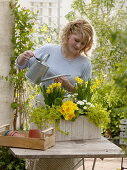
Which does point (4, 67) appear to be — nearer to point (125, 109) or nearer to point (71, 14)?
point (71, 14)

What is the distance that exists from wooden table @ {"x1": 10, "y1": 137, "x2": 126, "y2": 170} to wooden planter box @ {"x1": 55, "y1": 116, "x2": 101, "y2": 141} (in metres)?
0.07

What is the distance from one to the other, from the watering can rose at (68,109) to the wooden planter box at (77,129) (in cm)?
5

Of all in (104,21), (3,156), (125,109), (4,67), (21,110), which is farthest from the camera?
(104,21)

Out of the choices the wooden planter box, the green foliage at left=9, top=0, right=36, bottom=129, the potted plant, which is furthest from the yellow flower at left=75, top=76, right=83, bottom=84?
the green foliage at left=9, top=0, right=36, bottom=129

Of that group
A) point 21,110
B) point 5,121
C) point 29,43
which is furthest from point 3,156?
point 29,43

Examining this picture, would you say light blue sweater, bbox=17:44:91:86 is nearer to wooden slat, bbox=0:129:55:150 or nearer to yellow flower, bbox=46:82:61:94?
yellow flower, bbox=46:82:61:94

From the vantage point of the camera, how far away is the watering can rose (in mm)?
3077

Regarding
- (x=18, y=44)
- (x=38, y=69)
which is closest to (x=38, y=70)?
(x=38, y=69)

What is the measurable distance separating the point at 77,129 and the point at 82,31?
645mm

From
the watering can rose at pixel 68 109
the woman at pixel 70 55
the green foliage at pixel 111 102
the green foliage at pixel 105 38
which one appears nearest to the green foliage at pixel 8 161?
the woman at pixel 70 55

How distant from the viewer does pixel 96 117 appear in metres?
3.17

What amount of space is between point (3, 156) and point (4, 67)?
0.83 metres

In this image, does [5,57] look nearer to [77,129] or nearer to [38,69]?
[38,69]

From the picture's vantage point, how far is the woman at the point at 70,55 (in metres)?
3.26
